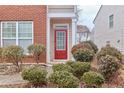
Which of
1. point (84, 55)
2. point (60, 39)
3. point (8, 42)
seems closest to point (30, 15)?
point (8, 42)

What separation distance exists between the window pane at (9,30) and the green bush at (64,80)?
883 centimetres

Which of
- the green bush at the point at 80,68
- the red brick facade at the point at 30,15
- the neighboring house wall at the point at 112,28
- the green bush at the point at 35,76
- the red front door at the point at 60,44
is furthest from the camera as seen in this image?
the neighboring house wall at the point at 112,28

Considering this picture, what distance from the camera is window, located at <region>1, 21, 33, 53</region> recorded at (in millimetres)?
18703

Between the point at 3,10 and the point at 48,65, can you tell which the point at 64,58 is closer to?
the point at 48,65

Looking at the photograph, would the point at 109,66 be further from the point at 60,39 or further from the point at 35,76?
the point at 60,39

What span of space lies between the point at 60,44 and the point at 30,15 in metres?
3.52

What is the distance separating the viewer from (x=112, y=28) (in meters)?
28.4

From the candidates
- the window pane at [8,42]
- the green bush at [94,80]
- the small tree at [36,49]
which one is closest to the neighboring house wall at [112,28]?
the small tree at [36,49]

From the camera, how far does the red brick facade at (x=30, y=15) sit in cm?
1852

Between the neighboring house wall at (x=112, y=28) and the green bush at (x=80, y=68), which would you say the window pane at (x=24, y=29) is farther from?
the neighboring house wall at (x=112, y=28)

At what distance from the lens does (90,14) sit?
48.0 m

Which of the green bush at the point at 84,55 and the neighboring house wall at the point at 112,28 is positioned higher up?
the neighboring house wall at the point at 112,28

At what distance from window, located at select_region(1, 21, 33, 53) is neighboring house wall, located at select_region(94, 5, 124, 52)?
29.8ft
